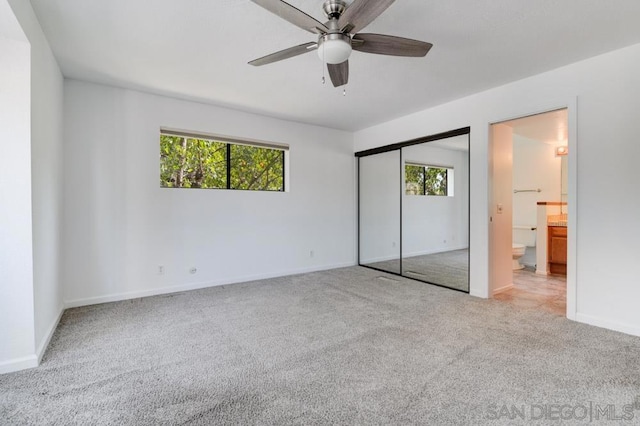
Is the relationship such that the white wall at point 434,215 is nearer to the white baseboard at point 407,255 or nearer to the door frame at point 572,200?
the white baseboard at point 407,255

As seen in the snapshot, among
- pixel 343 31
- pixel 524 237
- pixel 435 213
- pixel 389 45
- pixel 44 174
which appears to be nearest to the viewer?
pixel 343 31

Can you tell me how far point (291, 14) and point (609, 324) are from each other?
11.7ft

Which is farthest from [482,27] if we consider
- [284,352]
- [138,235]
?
[138,235]

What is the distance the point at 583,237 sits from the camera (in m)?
2.87

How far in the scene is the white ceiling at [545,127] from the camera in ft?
11.9

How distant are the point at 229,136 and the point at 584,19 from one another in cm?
381

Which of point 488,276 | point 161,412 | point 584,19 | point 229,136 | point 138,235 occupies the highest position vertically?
point 584,19

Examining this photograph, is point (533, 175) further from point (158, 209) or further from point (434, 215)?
point (158, 209)

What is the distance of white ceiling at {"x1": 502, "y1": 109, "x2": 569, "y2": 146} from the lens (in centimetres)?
363

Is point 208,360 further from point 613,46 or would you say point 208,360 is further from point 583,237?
point 613,46

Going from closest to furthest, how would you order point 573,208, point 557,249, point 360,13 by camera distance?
point 360,13, point 573,208, point 557,249

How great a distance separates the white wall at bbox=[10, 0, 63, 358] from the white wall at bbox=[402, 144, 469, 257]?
4255 mm

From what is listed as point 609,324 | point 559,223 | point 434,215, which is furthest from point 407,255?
point 609,324

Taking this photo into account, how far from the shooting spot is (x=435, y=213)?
206 inches
